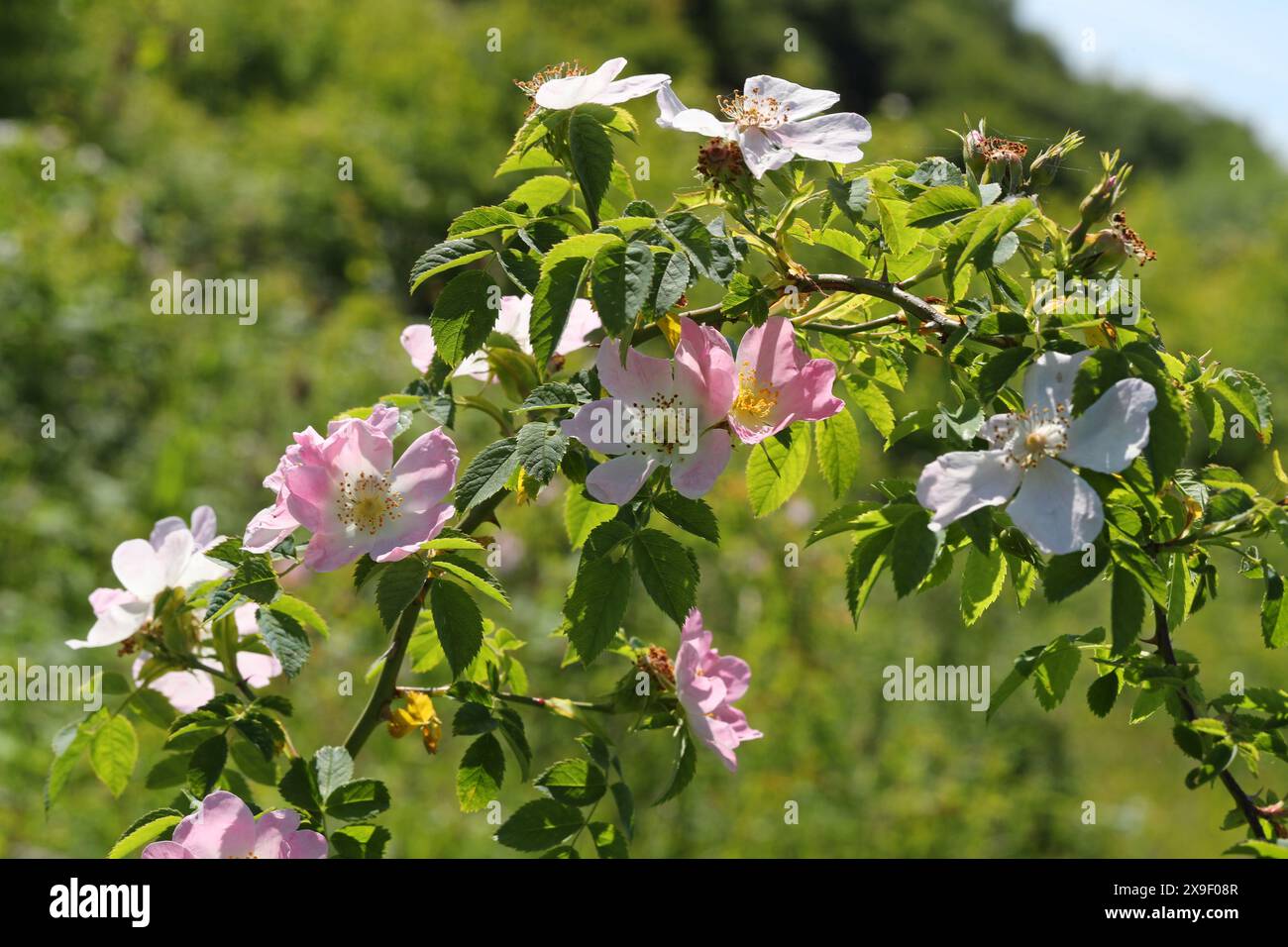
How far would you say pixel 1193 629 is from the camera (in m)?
5.69

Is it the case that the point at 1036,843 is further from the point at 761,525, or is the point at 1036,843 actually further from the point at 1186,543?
the point at 1186,543

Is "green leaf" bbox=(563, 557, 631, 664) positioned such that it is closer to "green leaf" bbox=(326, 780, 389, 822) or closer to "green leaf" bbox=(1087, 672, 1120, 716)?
"green leaf" bbox=(326, 780, 389, 822)

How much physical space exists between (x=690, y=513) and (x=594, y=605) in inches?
3.9

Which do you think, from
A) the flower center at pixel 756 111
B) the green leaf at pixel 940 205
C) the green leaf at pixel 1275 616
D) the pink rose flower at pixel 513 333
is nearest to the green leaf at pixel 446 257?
the pink rose flower at pixel 513 333

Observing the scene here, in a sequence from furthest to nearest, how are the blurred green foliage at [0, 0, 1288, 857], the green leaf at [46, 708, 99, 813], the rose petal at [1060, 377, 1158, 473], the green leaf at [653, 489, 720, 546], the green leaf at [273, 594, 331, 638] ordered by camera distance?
1. the blurred green foliage at [0, 0, 1288, 857]
2. the green leaf at [46, 708, 99, 813]
3. the green leaf at [273, 594, 331, 638]
4. the green leaf at [653, 489, 720, 546]
5. the rose petal at [1060, 377, 1158, 473]

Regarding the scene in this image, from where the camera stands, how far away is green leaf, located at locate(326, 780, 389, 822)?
3.20 ft

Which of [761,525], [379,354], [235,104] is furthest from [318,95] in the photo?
[761,525]

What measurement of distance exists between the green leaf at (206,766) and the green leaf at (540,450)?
1.23 ft

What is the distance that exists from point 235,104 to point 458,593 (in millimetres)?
8148

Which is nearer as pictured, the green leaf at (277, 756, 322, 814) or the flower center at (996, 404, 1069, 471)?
the flower center at (996, 404, 1069, 471)

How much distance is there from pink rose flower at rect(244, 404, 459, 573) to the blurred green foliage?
0.47 m

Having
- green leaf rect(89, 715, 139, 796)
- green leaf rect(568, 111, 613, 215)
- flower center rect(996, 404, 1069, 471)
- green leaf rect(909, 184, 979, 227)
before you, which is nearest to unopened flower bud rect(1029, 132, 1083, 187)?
green leaf rect(909, 184, 979, 227)

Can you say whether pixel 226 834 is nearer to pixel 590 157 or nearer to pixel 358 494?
pixel 358 494

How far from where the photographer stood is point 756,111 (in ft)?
3.04
